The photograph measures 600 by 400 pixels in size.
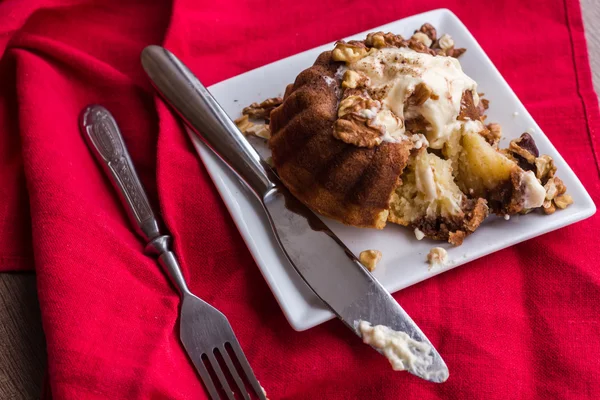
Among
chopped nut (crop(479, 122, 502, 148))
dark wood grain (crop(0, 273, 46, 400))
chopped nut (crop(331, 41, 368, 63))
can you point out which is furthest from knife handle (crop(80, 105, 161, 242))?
chopped nut (crop(479, 122, 502, 148))

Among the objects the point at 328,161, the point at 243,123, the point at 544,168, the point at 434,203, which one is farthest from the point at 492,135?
the point at 243,123

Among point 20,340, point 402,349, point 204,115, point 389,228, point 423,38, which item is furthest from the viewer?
point 423,38

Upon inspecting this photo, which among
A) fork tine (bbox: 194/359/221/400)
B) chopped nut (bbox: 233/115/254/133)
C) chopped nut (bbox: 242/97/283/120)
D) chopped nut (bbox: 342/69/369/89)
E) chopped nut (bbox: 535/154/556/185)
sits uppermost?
chopped nut (bbox: 342/69/369/89)

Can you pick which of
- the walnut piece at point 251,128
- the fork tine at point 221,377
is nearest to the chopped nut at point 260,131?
the walnut piece at point 251,128

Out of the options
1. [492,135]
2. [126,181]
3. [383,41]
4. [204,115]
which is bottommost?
[492,135]

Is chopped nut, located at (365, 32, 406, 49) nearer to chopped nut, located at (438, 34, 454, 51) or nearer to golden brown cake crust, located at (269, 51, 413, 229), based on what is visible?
golden brown cake crust, located at (269, 51, 413, 229)

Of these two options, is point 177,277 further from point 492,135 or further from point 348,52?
point 492,135

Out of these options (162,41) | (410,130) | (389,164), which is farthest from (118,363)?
(162,41)

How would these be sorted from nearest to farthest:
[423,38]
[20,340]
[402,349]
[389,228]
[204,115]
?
[402,349] → [20,340] → [389,228] → [204,115] → [423,38]
